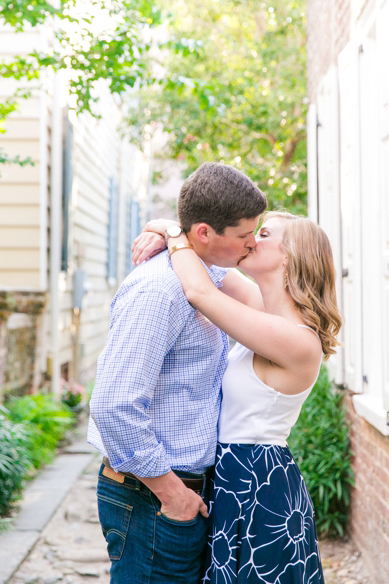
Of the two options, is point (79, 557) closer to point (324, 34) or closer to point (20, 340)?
point (20, 340)

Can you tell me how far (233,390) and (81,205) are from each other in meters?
7.06

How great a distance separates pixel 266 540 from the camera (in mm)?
2002

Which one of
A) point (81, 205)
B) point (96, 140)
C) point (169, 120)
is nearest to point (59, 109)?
point (81, 205)

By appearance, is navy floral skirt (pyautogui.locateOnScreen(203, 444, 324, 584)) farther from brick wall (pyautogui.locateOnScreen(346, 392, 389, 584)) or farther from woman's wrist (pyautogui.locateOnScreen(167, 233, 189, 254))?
brick wall (pyautogui.locateOnScreen(346, 392, 389, 584))

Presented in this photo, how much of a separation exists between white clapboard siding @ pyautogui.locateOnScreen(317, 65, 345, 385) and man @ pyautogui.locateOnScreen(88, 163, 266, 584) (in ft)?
8.75

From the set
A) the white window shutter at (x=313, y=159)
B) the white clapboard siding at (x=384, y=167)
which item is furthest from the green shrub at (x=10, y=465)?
the white window shutter at (x=313, y=159)

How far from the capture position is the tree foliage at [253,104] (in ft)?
33.5

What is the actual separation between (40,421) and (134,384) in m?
4.73

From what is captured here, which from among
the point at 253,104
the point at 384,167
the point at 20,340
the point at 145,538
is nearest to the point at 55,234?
the point at 20,340

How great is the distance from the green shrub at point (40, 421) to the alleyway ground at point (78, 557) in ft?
2.99

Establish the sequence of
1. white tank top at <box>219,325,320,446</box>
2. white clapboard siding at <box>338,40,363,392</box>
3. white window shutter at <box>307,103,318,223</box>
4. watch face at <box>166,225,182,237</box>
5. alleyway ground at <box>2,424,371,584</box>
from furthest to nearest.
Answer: white window shutter at <box>307,103,318,223</box>, white clapboard siding at <box>338,40,363,392</box>, alleyway ground at <box>2,424,371,584</box>, watch face at <box>166,225,182,237</box>, white tank top at <box>219,325,320,446</box>

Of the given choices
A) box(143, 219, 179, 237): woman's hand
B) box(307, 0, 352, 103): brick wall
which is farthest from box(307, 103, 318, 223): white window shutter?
box(143, 219, 179, 237): woman's hand

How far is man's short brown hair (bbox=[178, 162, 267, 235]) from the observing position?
199cm

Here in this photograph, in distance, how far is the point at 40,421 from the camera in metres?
6.23
